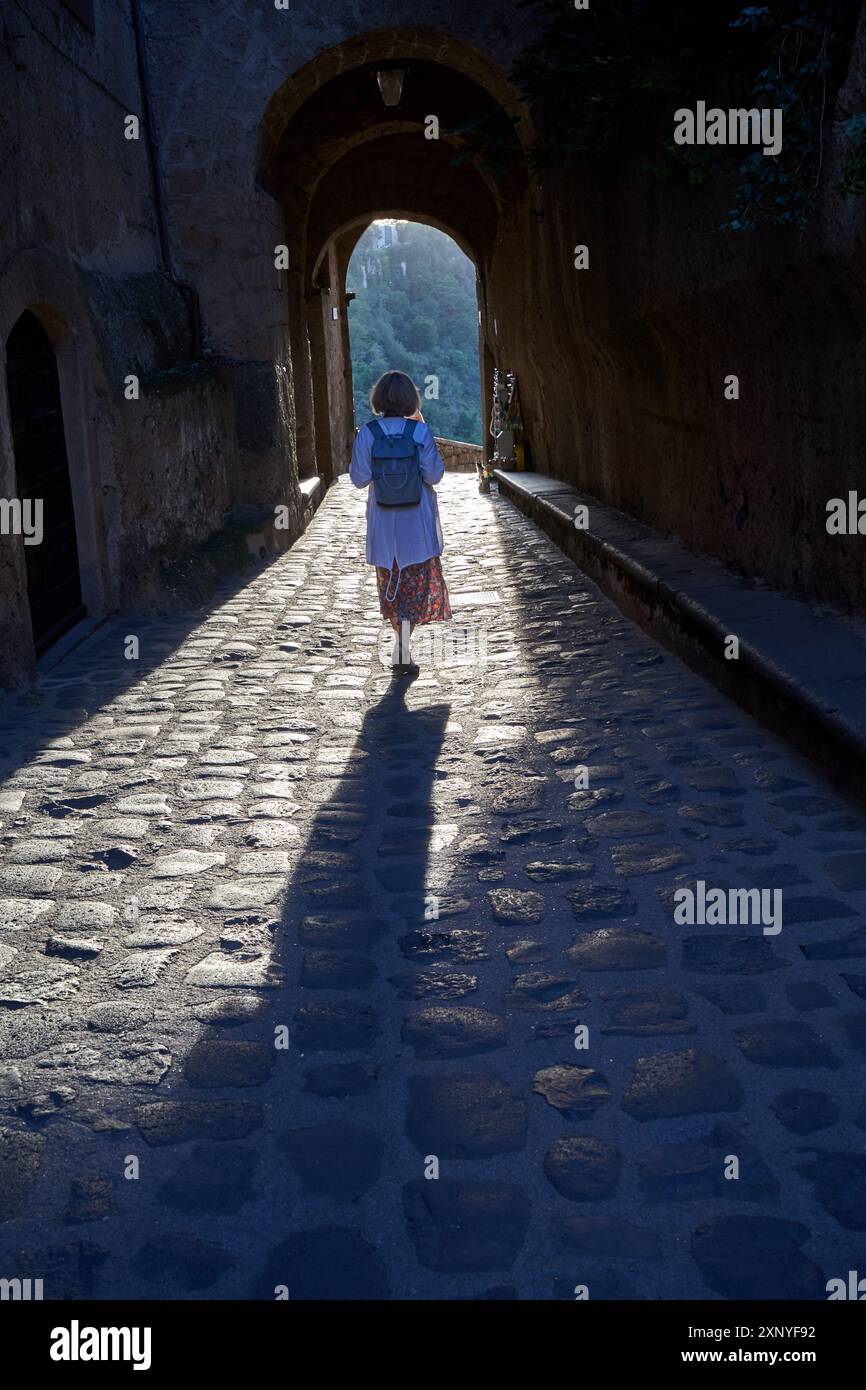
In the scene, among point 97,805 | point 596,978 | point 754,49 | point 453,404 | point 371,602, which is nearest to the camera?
point 596,978

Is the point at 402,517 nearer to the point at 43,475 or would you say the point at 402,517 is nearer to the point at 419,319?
the point at 43,475

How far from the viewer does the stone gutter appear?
14.7 feet

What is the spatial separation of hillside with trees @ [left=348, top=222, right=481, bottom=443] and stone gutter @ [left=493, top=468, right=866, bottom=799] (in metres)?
60.5

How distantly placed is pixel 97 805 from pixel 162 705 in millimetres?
1501

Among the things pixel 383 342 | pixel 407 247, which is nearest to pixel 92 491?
pixel 383 342

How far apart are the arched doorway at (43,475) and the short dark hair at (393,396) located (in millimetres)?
1904

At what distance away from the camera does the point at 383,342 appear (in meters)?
76.6

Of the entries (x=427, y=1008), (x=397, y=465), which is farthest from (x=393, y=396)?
(x=427, y=1008)

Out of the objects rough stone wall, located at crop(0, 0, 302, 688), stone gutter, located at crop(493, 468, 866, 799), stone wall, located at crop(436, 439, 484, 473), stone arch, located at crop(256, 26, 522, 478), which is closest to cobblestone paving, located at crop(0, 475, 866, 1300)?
stone gutter, located at crop(493, 468, 866, 799)

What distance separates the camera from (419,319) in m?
79.7

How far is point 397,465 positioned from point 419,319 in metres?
76.2

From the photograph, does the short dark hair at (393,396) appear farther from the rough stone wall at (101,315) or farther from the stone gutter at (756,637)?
the rough stone wall at (101,315)

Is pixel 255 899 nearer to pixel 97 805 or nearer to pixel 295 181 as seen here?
pixel 97 805

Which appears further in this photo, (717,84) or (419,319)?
(419,319)
